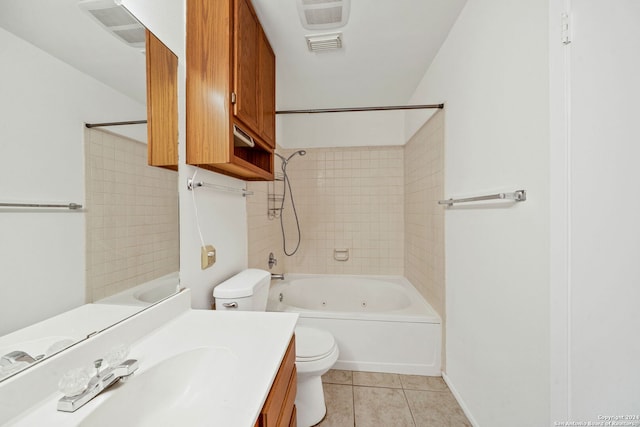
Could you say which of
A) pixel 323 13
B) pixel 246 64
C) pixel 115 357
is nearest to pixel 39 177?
pixel 115 357

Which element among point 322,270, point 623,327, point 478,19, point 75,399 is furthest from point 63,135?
point 322,270

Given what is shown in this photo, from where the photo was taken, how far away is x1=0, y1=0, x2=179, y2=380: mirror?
497 millimetres

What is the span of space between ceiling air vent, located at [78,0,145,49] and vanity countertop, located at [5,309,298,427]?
3.16 ft

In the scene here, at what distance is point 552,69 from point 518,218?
1.79ft

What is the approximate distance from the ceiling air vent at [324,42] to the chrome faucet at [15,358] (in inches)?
74.7

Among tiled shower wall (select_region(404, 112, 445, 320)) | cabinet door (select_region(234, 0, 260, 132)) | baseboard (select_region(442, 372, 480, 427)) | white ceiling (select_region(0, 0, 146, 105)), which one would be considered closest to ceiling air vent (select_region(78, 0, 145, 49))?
white ceiling (select_region(0, 0, 146, 105))

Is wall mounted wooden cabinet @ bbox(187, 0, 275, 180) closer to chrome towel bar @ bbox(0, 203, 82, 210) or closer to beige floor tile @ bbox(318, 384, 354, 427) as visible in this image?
chrome towel bar @ bbox(0, 203, 82, 210)

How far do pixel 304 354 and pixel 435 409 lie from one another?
0.91 m

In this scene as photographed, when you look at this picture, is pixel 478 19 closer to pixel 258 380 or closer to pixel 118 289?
pixel 258 380

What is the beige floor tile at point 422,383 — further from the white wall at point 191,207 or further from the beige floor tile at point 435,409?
the white wall at point 191,207

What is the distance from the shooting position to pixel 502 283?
1.14 metres

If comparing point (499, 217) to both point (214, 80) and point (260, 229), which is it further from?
point (260, 229)

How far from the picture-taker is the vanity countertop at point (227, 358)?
20.1 inches

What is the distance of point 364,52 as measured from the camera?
179 centimetres
